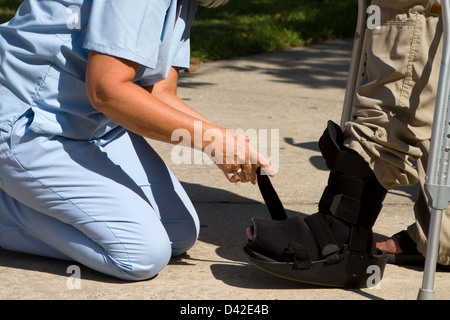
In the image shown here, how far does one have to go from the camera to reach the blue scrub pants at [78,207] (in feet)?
8.48

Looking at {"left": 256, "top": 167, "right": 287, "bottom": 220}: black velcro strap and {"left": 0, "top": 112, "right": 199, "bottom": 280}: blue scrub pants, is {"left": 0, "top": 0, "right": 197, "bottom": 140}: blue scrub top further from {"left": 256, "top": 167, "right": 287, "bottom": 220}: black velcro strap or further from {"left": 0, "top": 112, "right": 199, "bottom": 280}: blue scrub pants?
{"left": 256, "top": 167, "right": 287, "bottom": 220}: black velcro strap

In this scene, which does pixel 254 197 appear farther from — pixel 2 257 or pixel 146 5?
pixel 146 5

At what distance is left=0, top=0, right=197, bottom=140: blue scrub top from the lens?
94.8 inches

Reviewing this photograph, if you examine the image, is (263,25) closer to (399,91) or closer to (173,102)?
(173,102)

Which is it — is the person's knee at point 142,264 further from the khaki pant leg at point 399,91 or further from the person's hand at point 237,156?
the khaki pant leg at point 399,91

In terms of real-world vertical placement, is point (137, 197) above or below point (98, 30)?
below

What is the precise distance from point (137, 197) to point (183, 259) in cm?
34

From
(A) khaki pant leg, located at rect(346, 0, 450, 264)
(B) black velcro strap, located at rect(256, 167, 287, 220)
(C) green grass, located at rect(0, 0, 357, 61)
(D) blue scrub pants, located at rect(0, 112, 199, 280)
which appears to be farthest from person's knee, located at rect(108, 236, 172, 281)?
(C) green grass, located at rect(0, 0, 357, 61)

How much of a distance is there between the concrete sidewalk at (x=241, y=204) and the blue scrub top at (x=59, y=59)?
0.54 metres

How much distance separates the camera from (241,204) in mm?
3512

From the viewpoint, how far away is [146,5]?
2334 millimetres

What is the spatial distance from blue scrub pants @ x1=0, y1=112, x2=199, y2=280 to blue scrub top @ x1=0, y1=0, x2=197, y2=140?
7 cm

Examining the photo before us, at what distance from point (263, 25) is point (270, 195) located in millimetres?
5531
